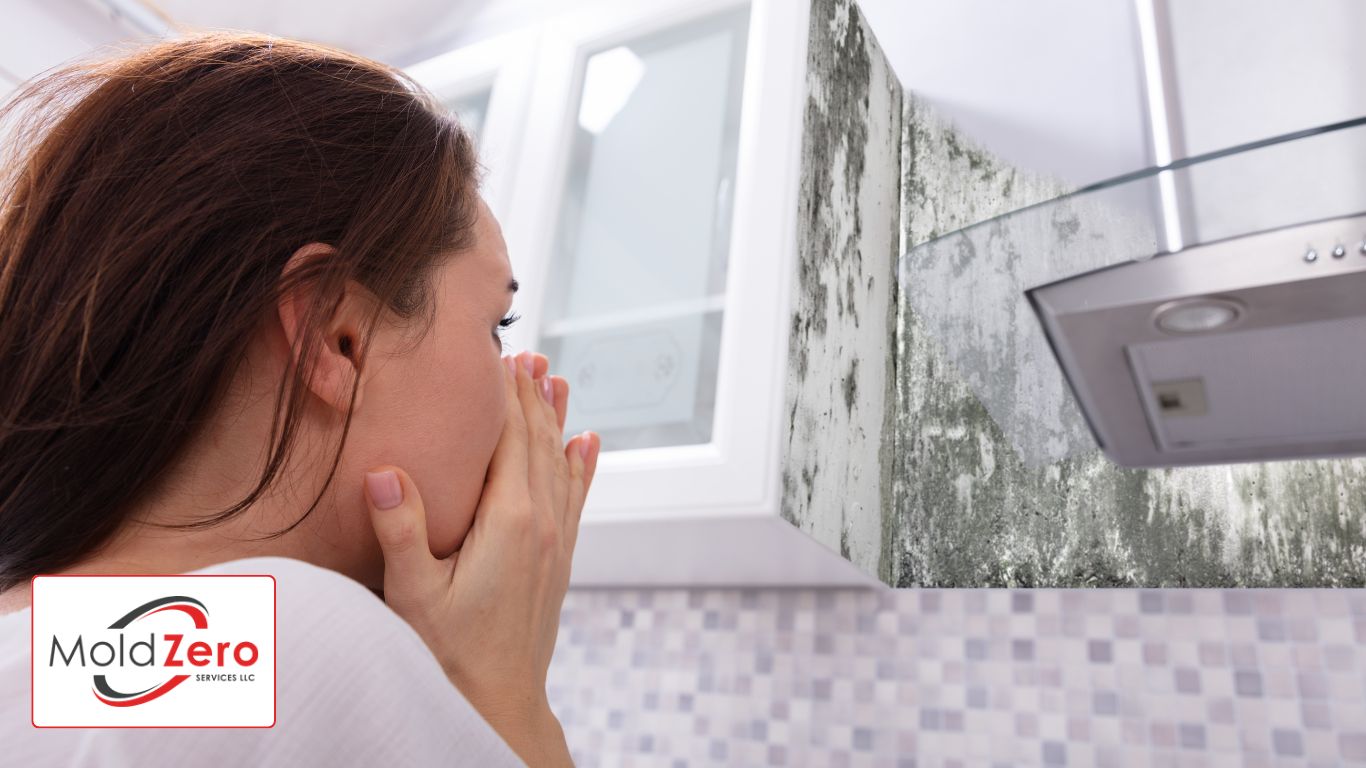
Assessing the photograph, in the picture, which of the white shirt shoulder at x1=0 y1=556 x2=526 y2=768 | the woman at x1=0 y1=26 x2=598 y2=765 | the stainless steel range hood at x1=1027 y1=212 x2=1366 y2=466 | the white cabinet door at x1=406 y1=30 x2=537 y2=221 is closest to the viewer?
the white shirt shoulder at x1=0 y1=556 x2=526 y2=768

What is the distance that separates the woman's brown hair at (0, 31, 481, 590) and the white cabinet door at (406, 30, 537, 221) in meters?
0.64

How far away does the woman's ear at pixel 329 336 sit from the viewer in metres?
0.50

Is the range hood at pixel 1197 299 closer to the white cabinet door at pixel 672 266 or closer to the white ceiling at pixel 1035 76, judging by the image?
the white cabinet door at pixel 672 266

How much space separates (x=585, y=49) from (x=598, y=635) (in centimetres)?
79

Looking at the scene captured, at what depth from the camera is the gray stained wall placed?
3.38 ft

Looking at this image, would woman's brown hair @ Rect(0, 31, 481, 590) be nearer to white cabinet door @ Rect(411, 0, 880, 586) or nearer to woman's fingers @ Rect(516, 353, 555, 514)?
woman's fingers @ Rect(516, 353, 555, 514)

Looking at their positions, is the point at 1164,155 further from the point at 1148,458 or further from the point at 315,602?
the point at 315,602

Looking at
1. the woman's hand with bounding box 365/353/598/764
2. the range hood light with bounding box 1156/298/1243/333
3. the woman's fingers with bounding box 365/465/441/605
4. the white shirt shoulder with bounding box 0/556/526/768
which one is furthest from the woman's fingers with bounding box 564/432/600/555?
the range hood light with bounding box 1156/298/1243/333

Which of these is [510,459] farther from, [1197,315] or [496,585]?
[1197,315]

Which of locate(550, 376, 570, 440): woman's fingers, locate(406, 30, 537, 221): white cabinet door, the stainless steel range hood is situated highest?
locate(406, 30, 537, 221): white cabinet door

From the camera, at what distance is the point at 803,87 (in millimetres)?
1056

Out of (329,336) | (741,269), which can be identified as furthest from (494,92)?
(329,336)

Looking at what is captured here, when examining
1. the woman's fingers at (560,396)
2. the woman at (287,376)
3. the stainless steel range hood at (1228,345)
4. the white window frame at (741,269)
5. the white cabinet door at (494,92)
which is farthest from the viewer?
the white cabinet door at (494,92)

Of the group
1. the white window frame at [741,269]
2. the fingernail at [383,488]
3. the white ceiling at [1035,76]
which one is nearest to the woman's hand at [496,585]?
the fingernail at [383,488]
